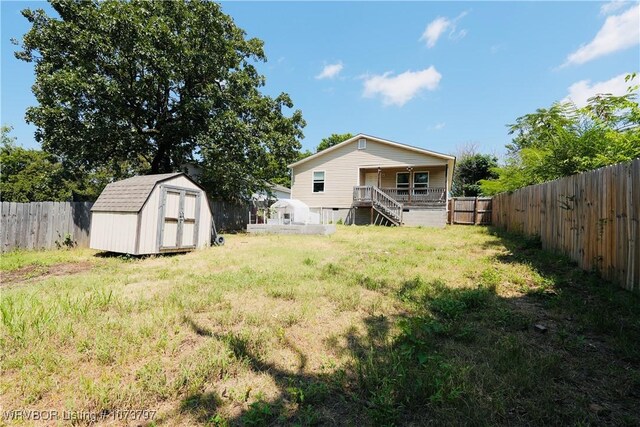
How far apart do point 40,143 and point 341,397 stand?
16.6 meters

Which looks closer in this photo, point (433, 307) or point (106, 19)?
point (433, 307)

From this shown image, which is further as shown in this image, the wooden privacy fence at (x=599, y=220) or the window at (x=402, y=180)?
the window at (x=402, y=180)

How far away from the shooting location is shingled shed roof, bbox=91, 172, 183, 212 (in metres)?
8.29

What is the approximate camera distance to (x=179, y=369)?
2.54m

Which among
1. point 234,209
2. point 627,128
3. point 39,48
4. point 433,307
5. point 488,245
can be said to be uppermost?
point 39,48

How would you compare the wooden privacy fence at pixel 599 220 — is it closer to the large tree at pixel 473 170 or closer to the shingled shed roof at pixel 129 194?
the shingled shed roof at pixel 129 194

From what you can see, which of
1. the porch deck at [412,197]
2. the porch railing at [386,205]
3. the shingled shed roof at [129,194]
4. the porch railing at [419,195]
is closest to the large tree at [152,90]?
the shingled shed roof at [129,194]

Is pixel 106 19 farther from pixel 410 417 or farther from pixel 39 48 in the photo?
pixel 410 417

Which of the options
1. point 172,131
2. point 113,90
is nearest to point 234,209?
point 172,131

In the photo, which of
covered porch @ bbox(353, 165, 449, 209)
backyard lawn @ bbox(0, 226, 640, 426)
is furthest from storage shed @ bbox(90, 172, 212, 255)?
covered porch @ bbox(353, 165, 449, 209)

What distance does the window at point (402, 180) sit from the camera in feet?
70.4

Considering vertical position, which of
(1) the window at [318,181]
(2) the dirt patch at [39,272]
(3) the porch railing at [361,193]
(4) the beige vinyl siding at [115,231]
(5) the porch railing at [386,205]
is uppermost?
(1) the window at [318,181]

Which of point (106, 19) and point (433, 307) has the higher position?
point (106, 19)

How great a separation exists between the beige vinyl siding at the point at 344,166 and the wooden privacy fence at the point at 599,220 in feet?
43.1
